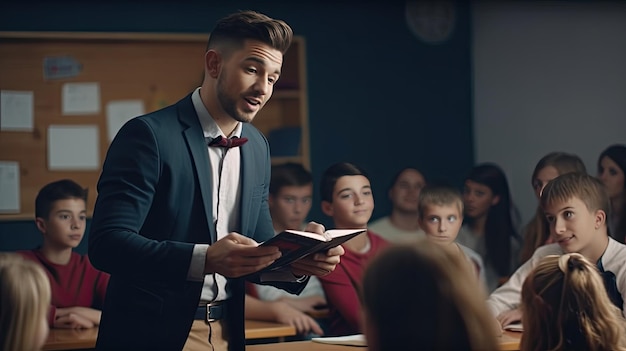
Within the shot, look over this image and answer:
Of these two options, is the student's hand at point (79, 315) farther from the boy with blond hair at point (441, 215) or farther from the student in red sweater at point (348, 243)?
the boy with blond hair at point (441, 215)

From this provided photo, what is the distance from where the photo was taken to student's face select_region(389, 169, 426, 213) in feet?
15.1

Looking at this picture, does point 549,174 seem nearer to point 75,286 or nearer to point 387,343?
point 75,286

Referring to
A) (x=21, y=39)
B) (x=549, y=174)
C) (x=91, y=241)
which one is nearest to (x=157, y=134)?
(x=91, y=241)

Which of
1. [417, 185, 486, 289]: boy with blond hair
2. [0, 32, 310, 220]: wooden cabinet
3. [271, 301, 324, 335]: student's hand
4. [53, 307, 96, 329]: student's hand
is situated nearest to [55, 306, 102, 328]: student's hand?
[53, 307, 96, 329]: student's hand

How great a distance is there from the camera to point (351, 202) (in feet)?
12.8

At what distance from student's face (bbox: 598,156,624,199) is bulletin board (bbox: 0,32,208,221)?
2.26 meters

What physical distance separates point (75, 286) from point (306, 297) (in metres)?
0.95

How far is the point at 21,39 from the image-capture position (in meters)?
5.00

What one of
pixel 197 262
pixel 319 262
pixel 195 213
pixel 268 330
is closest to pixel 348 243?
pixel 268 330

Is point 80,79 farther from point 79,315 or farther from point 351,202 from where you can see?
point 351,202

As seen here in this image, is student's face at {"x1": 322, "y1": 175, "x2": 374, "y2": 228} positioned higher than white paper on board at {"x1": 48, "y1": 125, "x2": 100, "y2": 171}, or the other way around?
white paper on board at {"x1": 48, "y1": 125, "x2": 100, "y2": 171}

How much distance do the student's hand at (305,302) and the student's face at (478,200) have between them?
3.13 feet

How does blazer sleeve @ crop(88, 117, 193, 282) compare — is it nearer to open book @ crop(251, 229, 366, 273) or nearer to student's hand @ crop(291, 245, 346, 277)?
open book @ crop(251, 229, 366, 273)

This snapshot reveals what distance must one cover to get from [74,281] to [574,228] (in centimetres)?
199
